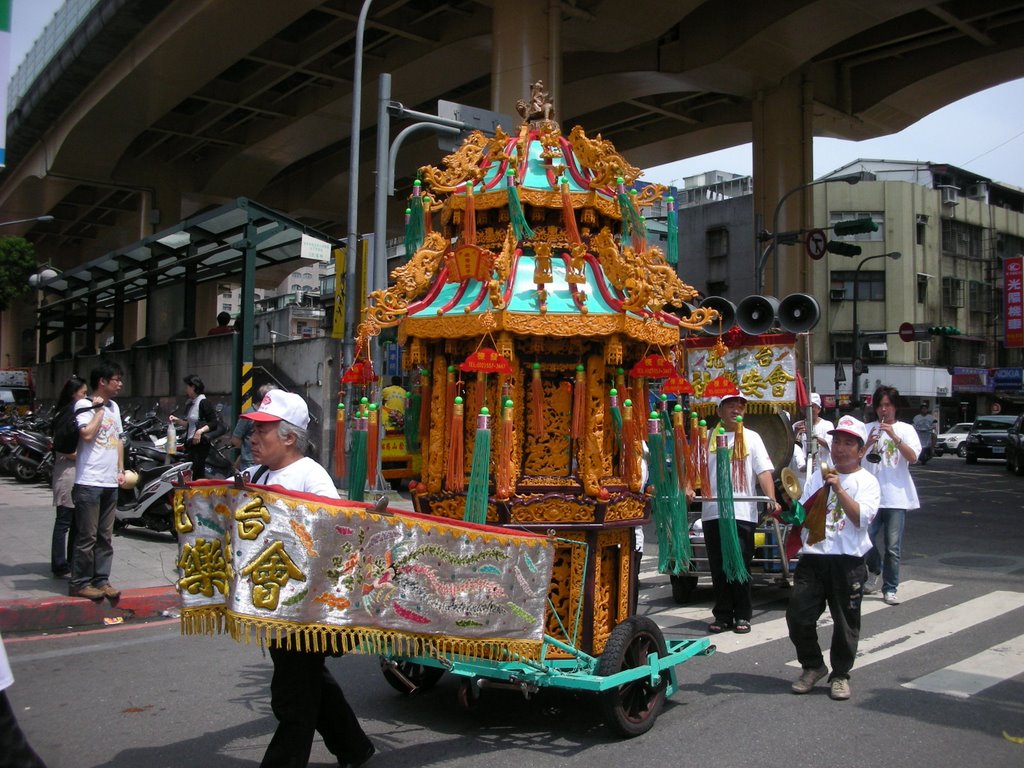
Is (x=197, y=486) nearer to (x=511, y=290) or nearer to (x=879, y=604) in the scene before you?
(x=511, y=290)

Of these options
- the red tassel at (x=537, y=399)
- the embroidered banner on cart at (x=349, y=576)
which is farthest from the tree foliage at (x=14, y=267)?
the embroidered banner on cart at (x=349, y=576)

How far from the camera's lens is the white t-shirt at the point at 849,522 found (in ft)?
17.1

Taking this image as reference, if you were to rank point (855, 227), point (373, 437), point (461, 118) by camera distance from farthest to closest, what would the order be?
point (855, 227), point (461, 118), point (373, 437)

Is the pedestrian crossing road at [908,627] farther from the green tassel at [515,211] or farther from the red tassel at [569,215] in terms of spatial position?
the green tassel at [515,211]

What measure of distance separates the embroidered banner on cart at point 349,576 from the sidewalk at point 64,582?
2.02 meters

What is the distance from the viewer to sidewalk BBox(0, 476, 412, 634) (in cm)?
688

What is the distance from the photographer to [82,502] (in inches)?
273

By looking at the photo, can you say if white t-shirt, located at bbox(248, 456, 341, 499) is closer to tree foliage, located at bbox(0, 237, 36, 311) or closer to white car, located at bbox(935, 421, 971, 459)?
tree foliage, located at bbox(0, 237, 36, 311)

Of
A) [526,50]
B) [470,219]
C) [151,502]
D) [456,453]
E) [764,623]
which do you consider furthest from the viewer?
[526,50]

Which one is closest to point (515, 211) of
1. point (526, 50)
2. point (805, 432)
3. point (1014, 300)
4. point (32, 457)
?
point (805, 432)

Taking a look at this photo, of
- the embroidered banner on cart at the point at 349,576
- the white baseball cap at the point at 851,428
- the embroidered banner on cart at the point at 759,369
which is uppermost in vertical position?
the embroidered banner on cart at the point at 759,369

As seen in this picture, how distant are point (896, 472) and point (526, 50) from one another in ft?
38.0

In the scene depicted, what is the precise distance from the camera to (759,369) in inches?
344

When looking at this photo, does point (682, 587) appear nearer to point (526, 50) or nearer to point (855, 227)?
point (526, 50)
